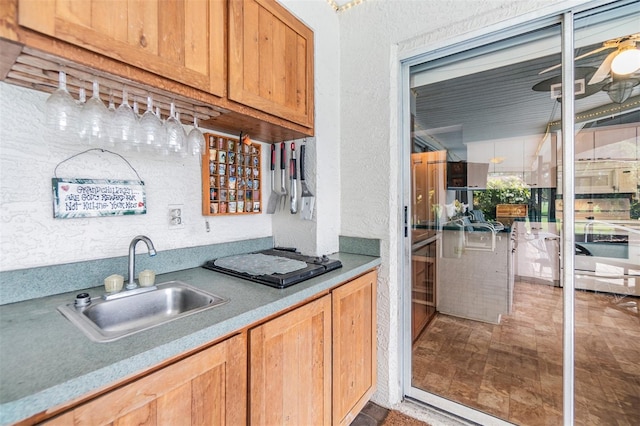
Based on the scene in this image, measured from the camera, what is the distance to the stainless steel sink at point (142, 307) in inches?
35.8

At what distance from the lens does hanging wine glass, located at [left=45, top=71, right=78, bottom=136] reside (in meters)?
0.85

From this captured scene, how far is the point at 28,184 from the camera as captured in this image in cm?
102

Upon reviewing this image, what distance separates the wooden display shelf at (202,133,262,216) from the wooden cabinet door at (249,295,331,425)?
79 centimetres

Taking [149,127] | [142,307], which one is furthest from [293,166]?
[142,307]

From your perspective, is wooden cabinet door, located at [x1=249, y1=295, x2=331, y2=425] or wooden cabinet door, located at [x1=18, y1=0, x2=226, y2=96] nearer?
wooden cabinet door, located at [x1=18, y1=0, x2=226, y2=96]

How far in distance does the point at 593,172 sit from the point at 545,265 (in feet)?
1.58

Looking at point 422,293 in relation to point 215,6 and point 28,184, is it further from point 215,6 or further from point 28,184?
point 28,184

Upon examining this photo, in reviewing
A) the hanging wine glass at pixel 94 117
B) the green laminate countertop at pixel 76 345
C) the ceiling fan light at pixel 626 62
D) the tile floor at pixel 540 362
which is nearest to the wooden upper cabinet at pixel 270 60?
the hanging wine glass at pixel 94 117

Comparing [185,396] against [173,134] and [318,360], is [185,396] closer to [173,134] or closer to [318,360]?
[318,360]

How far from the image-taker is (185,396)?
0.76m

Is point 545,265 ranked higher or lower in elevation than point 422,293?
higher

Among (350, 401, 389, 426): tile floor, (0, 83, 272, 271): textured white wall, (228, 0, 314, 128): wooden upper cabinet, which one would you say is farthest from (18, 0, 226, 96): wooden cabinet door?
(350, 401, 389, 426): tile floor

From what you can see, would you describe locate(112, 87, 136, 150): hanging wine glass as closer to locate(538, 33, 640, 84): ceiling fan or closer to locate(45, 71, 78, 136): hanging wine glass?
locate(45, 71, 78, 136): hanging wine glass

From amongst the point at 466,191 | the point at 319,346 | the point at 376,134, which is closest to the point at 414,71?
the point at 376,134
